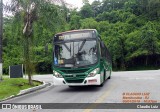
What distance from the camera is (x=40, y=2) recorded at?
674 inches

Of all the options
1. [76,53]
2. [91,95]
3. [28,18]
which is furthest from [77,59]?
[28,18]

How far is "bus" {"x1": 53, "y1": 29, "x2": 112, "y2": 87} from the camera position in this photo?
13.8 metres

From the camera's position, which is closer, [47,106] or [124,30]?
[47,106]

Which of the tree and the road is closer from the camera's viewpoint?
the road

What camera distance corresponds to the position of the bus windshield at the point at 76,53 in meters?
13.9

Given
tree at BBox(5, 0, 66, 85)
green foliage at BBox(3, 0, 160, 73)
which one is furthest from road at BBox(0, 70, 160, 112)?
green foliage at BBox(3, 0, 160, 73)

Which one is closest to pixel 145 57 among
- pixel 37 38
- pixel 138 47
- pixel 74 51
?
pixel 138 47

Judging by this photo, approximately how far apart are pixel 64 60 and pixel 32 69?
4.54 m

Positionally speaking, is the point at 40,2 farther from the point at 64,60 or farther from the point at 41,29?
the point at 64,60

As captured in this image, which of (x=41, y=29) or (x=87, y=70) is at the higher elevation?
(x=41, y=29)

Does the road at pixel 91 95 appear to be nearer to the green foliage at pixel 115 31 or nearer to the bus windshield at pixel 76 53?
the bus windshield at pixel 76 53

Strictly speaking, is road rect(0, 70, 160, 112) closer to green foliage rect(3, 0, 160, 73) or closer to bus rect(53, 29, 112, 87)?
bus rect(53, 29, 112, 87)

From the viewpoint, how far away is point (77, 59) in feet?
45.4

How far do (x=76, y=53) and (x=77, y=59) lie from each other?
1.07 feet
